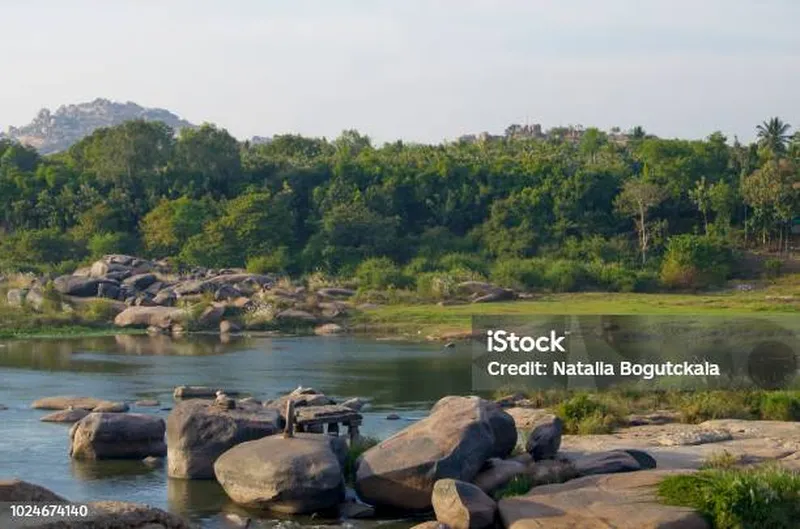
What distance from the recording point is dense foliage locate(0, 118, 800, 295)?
66.6 metres

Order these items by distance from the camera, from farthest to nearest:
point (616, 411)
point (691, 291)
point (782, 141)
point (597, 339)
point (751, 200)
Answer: point (782, 141) < point (751, 200) < point (691, 291) < point (597, 339) < point (616, 411)

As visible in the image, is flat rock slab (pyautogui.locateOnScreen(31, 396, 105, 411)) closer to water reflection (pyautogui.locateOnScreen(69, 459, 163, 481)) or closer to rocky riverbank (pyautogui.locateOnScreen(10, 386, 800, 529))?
rocky riverbank (pyautogui.locateOnScreen(10, 386, 800, 529))

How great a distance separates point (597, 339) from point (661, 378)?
12788 millimetres

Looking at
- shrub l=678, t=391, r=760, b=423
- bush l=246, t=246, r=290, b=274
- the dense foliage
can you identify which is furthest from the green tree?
shrub l=678, t=391, r=760, b=423

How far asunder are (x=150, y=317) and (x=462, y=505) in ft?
120

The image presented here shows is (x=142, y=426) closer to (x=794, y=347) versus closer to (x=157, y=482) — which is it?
(x=157, y=482)

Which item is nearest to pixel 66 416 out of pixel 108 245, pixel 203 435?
pixel 203 435

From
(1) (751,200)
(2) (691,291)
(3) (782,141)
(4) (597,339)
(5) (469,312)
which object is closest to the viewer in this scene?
(4) (597,339)

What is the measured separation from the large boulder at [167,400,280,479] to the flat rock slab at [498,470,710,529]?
18.2 feet

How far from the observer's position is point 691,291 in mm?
63156

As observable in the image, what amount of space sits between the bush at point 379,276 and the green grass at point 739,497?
43.1m

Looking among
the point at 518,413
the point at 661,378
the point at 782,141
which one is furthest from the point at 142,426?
the point at 782,141

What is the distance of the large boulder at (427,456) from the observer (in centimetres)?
2045

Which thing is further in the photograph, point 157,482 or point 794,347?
point 794,347
